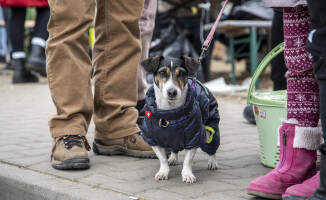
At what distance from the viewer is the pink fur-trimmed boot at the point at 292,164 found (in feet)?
7.75

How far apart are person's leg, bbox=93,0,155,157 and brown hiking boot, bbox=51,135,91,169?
0.26m

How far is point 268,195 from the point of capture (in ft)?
7.72

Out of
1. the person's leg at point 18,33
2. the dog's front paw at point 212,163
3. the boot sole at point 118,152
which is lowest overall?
the person's leg at point 18,33

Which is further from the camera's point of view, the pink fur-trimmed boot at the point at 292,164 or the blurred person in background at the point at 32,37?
the blurred person in background at the point at 32,37

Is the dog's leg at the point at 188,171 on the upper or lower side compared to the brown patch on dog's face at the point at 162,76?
lower

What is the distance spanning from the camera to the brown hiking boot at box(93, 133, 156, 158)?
11.0ft

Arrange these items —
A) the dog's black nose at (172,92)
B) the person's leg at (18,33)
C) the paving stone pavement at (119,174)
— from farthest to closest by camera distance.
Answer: the person's leg at (18,33), the dog's black nose at (172,92), the paving stone pavement at (119,174)

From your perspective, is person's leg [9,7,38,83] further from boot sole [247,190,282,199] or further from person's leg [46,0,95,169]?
boot sole [247,190,282,199]

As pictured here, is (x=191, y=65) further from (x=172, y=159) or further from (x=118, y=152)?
(x=118, y=152)

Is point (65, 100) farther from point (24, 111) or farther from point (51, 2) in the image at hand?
point (24, 111)

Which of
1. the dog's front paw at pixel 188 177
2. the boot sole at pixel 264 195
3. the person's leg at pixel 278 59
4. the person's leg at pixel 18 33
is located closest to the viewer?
the boot sole at pixel 264 195

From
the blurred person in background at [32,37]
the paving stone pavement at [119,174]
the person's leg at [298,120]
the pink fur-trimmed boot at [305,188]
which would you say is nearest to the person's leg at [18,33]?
the blurred person in background at [32,37]

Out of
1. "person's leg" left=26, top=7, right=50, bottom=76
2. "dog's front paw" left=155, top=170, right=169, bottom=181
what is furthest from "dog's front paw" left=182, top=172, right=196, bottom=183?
"person's leg" left=26, top=7, right=50, bottom=76

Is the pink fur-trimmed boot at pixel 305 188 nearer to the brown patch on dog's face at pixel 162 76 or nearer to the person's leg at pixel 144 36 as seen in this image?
the brown patch on dog's face at pixel 162 76
